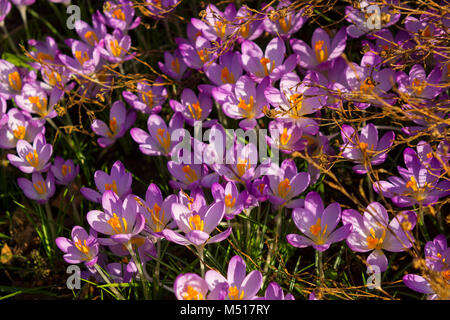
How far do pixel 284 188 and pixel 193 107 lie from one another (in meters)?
0.45

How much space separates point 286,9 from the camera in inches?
62.5

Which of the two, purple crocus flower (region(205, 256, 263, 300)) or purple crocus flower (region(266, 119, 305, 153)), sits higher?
purple crocus flower (region(266, 119, 305, 153))

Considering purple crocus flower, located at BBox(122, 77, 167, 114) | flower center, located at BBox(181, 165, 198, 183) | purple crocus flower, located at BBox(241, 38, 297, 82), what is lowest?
flower center, located at BBox(181, 165, 198, 183)

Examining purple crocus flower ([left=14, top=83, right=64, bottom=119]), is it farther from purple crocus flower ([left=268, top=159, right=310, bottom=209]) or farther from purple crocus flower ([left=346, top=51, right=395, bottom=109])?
purple crocus flower ([left=346, top=51, right=395, bottom=109])

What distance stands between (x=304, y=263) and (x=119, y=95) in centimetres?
92

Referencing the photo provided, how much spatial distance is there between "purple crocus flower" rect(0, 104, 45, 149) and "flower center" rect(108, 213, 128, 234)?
527mm

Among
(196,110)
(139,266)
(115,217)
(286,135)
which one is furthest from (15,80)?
(286,135)

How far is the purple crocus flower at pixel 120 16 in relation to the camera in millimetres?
1884

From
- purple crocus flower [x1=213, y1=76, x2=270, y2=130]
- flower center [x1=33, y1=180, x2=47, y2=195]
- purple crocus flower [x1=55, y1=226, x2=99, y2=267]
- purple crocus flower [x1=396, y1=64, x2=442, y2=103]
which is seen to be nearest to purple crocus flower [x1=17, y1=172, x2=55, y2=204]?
flower center [x1=33, y1=180, x2=47, y2=195]

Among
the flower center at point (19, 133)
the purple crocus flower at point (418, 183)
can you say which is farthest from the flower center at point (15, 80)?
the purple crocus flower at point (418, 183)

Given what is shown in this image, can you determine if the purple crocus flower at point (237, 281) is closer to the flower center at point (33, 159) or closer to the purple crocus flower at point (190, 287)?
the purple crocus flower at point (190, 287)

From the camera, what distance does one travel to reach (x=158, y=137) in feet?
5.42

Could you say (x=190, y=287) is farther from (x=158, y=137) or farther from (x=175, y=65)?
(x=175, y=65)

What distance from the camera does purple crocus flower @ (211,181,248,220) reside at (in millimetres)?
1404
